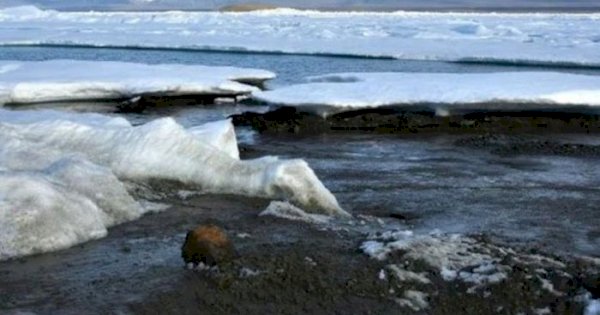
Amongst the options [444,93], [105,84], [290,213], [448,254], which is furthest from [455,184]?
[105,84]

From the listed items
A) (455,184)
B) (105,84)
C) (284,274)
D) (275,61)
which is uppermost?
(284,274)

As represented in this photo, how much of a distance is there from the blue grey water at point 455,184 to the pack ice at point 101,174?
0.61m

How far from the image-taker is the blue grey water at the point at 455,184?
18.1 ft

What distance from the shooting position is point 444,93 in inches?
411

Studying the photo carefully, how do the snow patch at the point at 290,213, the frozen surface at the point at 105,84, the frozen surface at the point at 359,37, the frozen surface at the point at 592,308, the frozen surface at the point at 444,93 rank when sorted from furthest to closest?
the frozen surface at the point at 359,37 → the frozen surface at the point at 105,84 → the frozen surface at the point at 444,93 → the snow patch at the point at 290,213 → the frozen surface at the point at 592,308

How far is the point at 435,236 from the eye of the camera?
4.72m

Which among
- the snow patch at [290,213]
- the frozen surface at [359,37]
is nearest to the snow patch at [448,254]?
the snow patch at [290,213]

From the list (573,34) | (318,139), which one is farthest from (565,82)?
(573,34)

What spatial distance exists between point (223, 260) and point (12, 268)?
3.54ft

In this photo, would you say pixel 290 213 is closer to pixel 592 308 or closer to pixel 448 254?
pixel 448 254

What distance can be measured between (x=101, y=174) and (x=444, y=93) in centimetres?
573

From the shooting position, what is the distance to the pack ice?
4777mm

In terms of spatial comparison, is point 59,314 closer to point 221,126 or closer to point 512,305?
point 512,305

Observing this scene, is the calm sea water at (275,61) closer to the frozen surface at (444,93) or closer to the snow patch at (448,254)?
the frozen surface at (444,93)
